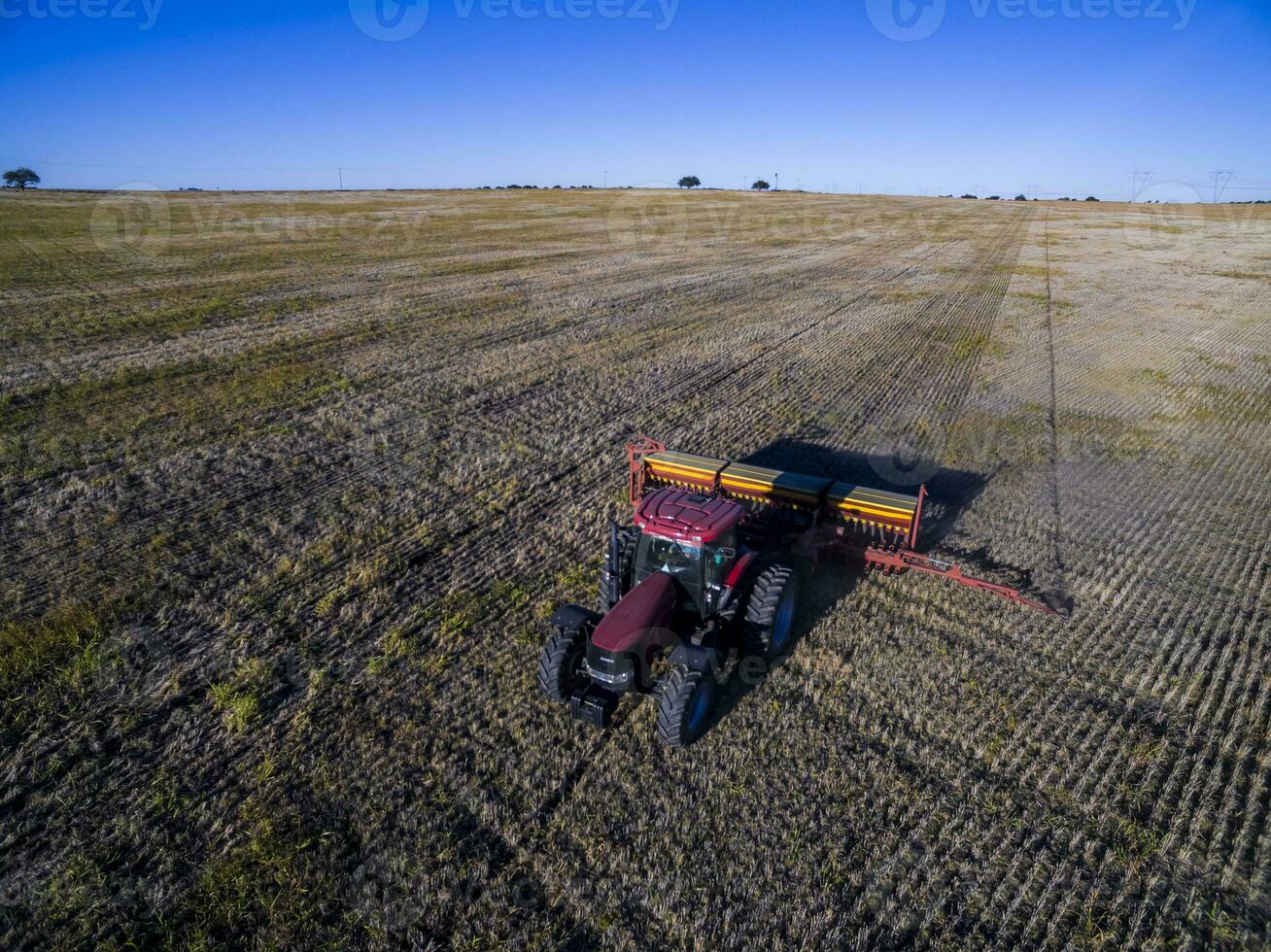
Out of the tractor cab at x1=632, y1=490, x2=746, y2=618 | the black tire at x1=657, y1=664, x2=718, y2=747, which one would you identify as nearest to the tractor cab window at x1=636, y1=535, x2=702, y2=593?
the tractor cab at x1=632, y1=490, x2=746, y2=618

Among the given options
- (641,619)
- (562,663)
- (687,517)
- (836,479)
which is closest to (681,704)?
(641,619)

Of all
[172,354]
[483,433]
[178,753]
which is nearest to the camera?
[178,753]

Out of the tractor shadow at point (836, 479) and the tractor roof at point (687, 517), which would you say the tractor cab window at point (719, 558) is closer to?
the tractor roof at point (687, 517)

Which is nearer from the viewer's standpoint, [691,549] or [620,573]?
[691,549]

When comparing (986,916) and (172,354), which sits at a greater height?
(172,354)

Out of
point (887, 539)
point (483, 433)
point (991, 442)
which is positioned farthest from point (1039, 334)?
point (483, 433)

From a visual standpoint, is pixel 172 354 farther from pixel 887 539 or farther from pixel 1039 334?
pixel 1039 334

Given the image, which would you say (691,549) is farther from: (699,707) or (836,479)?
(836,479)

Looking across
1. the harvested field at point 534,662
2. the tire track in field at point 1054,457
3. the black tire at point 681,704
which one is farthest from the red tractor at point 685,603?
the tire track in field at point 1054,457
